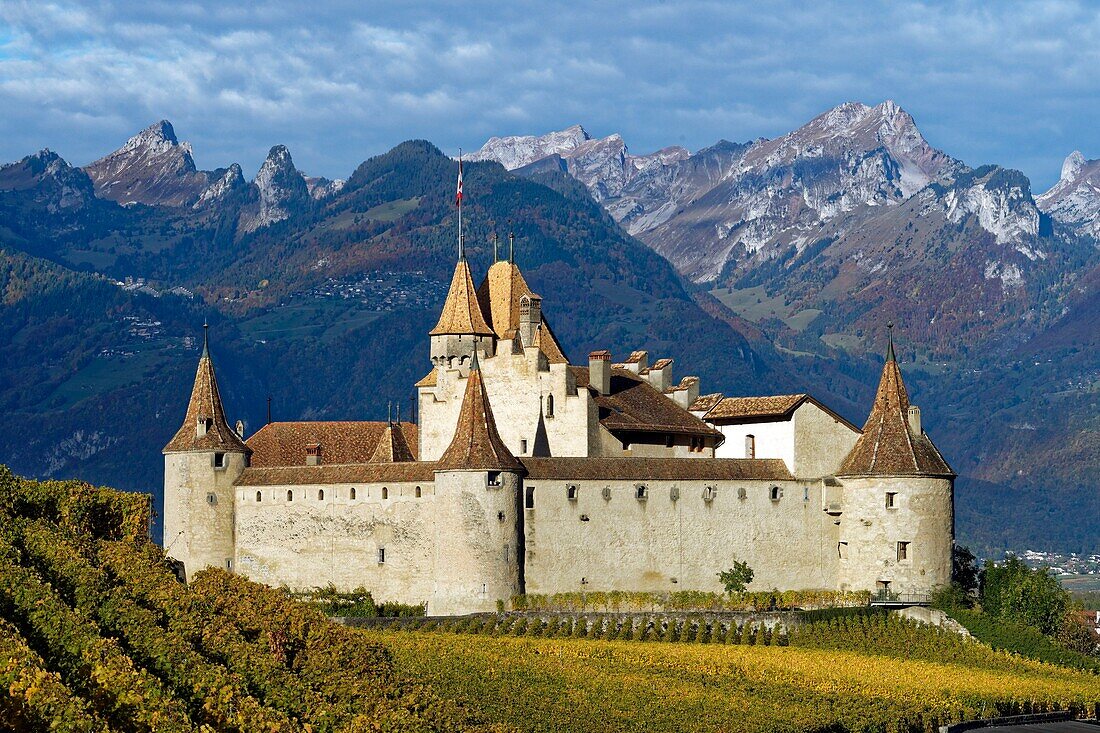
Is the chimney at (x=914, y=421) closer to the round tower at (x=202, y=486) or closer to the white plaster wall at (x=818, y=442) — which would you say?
the white plaster wall at (x=818, y=442)

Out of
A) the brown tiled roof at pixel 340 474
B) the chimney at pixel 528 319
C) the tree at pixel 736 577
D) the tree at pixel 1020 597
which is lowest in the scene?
the tree at pixel 1020 597

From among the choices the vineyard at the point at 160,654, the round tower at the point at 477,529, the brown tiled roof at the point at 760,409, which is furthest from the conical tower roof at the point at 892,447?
the vineyard at the point at 160,654

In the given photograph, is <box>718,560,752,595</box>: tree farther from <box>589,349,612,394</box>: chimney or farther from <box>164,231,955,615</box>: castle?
<box>589,349,612,394</box>: chimney

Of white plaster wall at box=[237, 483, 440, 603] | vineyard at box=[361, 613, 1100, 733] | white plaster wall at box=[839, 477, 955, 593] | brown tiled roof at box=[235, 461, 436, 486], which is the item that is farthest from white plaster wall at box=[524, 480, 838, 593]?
brown tiled roof at box=[235, 461, 436, 486]

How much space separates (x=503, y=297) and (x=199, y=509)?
17.6 m

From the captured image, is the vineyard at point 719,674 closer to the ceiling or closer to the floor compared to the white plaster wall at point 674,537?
closer to the floor

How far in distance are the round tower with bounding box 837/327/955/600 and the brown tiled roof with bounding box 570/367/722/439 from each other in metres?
8.17

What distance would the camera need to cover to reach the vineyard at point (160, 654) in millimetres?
44312

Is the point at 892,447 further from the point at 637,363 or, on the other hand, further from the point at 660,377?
the point at 637,363

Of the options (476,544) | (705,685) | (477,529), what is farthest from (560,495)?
(705,685)

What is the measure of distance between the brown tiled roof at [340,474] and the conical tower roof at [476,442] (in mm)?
1615

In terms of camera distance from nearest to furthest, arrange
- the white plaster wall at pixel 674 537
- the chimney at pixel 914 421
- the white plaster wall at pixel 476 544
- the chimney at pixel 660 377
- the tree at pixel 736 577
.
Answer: the white plaster wall at pixel 476 544 < the white plaster wall at pixel 674 537 < the tree at pixel 736 577 < the chimney at pixel 914 421 < the chimney at pixel 660 377

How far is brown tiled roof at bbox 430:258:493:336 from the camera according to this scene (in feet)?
310

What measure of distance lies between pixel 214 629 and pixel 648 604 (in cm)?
2935
